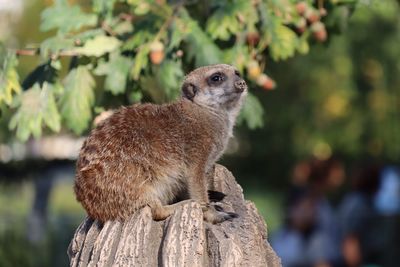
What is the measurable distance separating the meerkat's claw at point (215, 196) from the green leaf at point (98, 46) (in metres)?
1.57

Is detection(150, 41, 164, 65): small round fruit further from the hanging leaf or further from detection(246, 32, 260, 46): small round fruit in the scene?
detection(246, 32, 260, 46): small round fruit

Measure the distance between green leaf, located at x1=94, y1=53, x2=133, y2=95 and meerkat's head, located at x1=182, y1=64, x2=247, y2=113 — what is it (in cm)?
96

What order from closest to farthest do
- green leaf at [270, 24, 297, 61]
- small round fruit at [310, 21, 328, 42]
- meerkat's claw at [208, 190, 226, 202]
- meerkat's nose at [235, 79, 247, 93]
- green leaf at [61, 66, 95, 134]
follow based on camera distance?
meerkat's claw at [208, 190, 226, 202] < meerkat's nose at [235, 79, 247, 93] < green leaf at [61, 66, 95, 134] < green leaf at [270, 24, 297, 61] < small round fruit at [310, 21, 328, 42]

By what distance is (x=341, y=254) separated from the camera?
10547 mm

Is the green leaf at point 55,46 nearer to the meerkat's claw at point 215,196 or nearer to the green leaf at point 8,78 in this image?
the green leaf at point 8,78

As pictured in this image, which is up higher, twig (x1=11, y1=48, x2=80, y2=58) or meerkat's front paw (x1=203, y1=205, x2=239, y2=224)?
twig (x1=11, y1=48, x2=80, y2=58)

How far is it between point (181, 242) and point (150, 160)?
709 millimetres

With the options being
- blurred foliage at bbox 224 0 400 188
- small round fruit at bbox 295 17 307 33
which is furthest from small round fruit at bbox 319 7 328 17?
blurred foliage at bbox 224 0 400 188

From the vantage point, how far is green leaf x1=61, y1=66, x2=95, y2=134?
20.8 ft

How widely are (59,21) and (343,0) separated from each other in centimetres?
169

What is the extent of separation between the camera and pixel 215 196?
4.91 m

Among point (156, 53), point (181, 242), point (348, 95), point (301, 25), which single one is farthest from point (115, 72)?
point (348, 95)

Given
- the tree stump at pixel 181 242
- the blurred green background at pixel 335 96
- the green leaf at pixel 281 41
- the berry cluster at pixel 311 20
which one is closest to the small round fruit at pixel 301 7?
the berry cluster at pixel 311 20

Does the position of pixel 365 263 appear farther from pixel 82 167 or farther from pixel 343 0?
pixel 82 167
